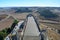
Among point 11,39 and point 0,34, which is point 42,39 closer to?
point 11,39

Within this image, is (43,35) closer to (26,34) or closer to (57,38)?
(26,34)

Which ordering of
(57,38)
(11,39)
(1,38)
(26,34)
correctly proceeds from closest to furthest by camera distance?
(26,34) < (11,39) < (1,38) < (57,38)

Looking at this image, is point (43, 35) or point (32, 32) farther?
point (32, 32)

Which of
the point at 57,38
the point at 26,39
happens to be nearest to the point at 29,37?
the point at 26,39

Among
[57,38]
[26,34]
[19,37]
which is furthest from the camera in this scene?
[57,38]

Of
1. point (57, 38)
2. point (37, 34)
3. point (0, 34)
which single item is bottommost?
point (57, 38)

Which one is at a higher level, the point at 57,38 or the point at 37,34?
the point at 37,34

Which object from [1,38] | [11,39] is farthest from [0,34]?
[11,39]

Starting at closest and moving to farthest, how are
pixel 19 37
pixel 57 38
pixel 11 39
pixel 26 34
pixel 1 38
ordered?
pixel 19 37 < pixel 26 34 < pixel 11 39 < pixel 1 38 < pixel 57 38

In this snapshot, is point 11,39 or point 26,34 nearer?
point 26,34
